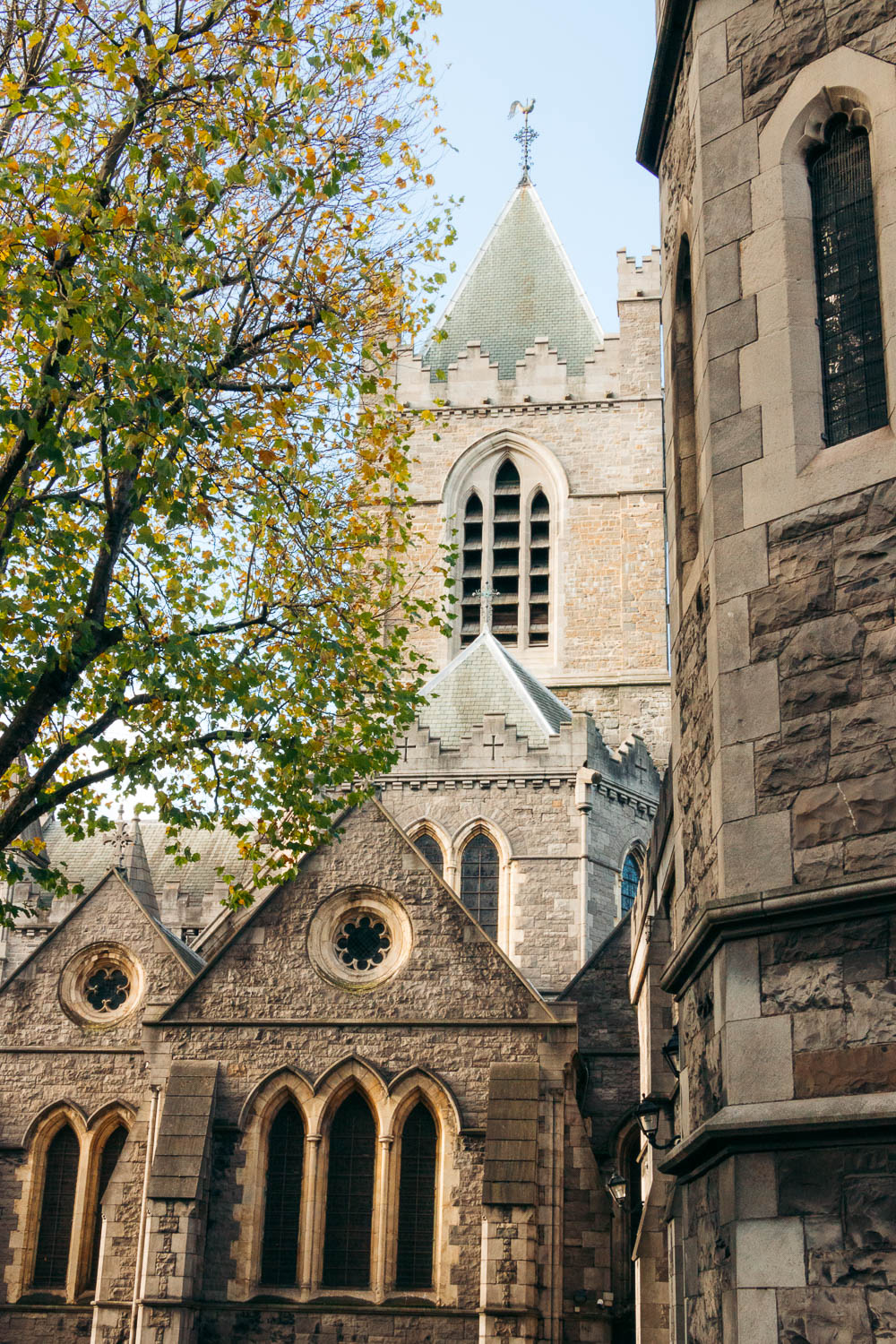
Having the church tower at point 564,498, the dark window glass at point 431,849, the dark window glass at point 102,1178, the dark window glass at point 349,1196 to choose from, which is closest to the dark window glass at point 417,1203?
the dark window glass at point 349,1196

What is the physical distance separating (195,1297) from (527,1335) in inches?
156

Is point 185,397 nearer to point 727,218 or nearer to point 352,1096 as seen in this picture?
point 727,218

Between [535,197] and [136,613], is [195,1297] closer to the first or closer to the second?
[136,613]

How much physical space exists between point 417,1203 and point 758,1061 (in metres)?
12.7

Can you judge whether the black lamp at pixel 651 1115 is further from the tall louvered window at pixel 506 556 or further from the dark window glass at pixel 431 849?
the tall louvered window at pixel 506 556

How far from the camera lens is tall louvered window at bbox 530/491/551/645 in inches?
1476

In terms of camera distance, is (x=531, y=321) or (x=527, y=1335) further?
(x=531, y=321)

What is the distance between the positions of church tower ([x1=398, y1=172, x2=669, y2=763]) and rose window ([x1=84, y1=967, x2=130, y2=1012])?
599 inches

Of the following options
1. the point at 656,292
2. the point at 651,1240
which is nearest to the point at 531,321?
the point at 656,292

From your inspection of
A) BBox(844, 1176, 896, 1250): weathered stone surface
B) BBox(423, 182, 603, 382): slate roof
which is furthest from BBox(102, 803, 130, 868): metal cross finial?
BBox(844, 1176, 896, 1250): weathered stone surface

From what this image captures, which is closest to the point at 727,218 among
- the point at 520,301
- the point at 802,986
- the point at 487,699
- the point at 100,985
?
the point at 802,986

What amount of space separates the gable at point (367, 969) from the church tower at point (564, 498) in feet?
50.0

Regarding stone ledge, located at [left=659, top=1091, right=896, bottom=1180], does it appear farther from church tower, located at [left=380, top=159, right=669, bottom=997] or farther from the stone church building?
church tower, located at [left=380, top=159, right=669, bottom=997]

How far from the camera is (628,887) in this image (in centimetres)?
2806
